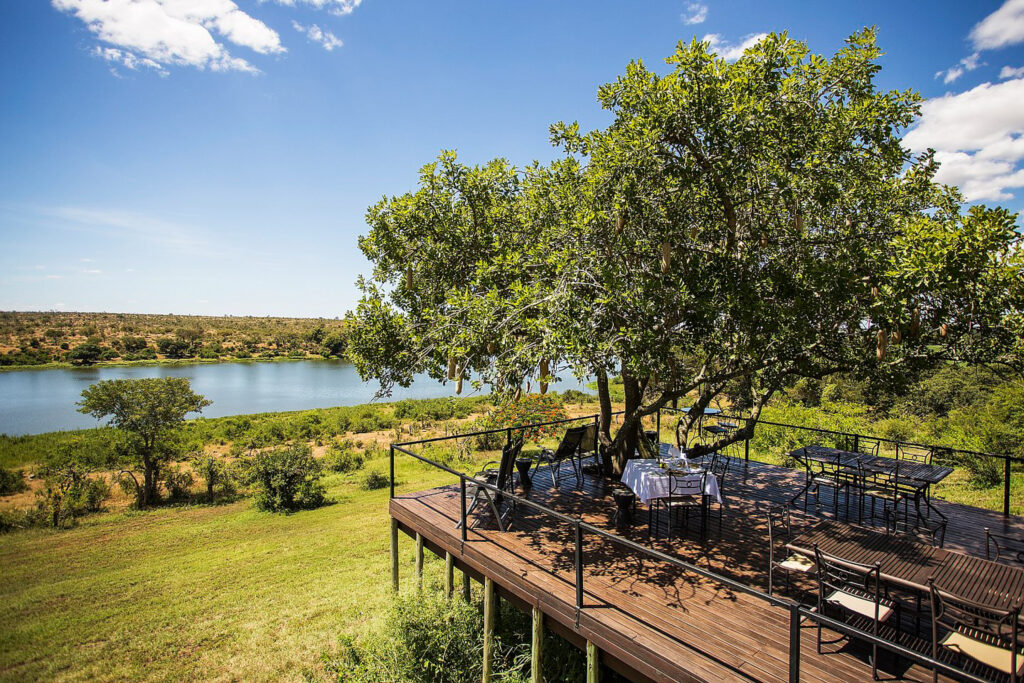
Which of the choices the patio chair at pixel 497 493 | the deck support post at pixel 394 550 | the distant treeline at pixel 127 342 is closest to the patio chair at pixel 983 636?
the patio chair at pixel 497 493

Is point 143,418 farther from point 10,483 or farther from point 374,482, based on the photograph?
point 374,482

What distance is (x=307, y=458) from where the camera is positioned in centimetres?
1623

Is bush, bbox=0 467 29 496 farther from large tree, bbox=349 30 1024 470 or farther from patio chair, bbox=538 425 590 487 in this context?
patio chair, bbox=538 425 590 487

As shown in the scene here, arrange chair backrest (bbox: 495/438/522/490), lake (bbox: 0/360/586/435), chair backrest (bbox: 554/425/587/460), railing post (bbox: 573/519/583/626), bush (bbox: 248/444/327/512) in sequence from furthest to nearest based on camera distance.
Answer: lake (bbox: 0/360/586/435), bush (bbox: 248/444/327/512), chair backrest (bbox: 554/425/587/460), chair backrest (bbox: 495/438/522/490), railing post (bbox: 573/519/583/626)

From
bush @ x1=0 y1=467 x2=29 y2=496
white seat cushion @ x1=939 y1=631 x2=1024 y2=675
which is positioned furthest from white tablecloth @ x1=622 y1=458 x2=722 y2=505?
bush @ x1=0 y1=467 x2=29 y2=496

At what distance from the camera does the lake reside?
30.0 metres

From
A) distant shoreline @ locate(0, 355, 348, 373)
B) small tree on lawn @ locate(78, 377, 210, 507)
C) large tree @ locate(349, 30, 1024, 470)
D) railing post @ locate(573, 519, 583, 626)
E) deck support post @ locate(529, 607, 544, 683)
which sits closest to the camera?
railing post @ locate(573, 519, 583, 626)

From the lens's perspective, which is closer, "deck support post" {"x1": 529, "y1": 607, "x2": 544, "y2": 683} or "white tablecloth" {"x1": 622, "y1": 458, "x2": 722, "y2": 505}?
"deck support post" {"x1": 529, "y1": 607, "x2": 544, "y2": 683}

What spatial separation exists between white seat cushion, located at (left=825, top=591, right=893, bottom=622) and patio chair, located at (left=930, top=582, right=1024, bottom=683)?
29cm

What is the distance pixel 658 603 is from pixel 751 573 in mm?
1209

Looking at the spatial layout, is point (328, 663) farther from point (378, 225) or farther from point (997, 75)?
point (997, 75)

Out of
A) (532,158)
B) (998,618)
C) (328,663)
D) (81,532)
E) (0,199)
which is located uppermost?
(0,199)

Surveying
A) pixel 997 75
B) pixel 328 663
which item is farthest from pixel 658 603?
pixel 997 75

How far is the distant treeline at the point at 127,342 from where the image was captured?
54406 mm
